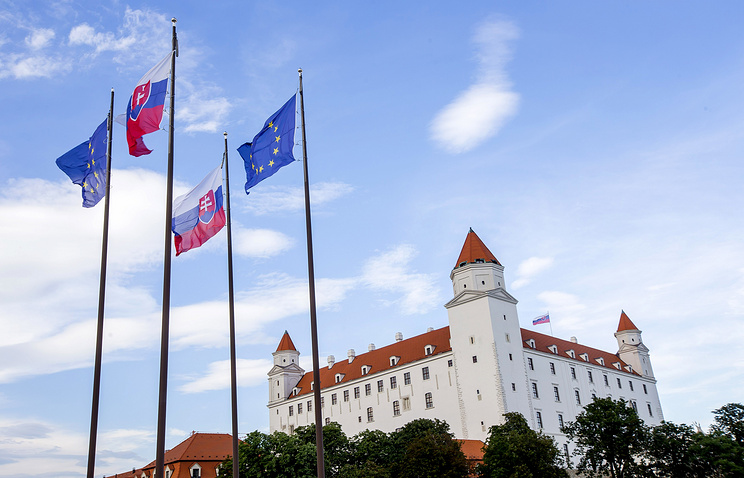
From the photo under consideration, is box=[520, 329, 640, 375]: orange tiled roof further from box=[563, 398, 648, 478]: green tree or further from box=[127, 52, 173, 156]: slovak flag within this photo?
box=[127, 52, 173, 156]: slovak flag

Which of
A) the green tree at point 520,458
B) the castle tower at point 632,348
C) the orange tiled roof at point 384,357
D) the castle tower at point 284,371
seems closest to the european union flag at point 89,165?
the green tree at point 520,458

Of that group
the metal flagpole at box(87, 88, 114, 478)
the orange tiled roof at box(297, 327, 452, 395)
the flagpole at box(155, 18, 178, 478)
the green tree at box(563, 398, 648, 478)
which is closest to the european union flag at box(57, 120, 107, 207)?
the metal flagpole at box(87, 88, 114, 478)

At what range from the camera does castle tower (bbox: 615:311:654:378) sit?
105875 millimetres

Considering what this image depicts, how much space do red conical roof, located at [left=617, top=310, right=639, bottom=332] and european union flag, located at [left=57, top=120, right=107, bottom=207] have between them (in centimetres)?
10142

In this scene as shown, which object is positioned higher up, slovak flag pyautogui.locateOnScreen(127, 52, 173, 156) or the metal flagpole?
slovak flag pyautogui.locateOnScreen(127, 52, 173, 156)

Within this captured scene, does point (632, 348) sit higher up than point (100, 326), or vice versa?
point (632, 348)

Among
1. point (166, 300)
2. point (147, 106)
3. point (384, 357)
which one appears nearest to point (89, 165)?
point (147, 106)

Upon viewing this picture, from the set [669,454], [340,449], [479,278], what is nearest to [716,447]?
[669,454]

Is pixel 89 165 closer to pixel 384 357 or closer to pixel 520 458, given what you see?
pixel 520 458

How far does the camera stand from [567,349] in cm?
9319

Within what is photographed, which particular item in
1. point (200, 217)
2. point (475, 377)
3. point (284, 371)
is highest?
point (284, 371)

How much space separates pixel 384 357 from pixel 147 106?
73804 mm

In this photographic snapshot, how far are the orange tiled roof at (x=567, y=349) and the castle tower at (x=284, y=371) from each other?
126ft

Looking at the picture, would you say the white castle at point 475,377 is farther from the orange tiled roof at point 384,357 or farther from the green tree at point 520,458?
the green tree at point 520,458
